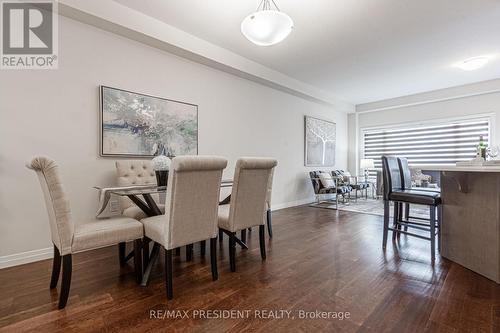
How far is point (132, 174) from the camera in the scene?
113 inches

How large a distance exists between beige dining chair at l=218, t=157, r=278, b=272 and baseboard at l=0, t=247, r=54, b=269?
1.89m

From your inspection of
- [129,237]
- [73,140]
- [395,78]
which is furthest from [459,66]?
[73,140]

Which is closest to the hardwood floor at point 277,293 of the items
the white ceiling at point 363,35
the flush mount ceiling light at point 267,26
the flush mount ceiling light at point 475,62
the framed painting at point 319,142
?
the flush mount ceiling light at point 267,26

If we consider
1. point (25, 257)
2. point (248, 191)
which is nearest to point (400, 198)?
point (248, 191)

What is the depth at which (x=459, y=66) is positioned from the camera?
14.6 feet

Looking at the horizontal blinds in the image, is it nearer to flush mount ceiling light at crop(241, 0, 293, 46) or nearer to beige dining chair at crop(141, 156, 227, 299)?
flush mount ceiling light at crop(241, 0, 293, 46)

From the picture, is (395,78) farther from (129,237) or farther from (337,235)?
(129,237)

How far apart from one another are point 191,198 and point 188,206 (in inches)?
2.5

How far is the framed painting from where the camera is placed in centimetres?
592

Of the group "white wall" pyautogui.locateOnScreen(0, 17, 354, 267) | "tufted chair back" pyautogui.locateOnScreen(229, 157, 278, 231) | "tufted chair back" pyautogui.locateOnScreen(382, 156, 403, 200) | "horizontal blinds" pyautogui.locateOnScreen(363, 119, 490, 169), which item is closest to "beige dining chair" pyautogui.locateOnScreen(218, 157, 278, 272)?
"tufted chair back" pyautogui.locateOnScreen(229, 157, 278, 231)

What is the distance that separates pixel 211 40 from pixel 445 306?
3.86 meters
